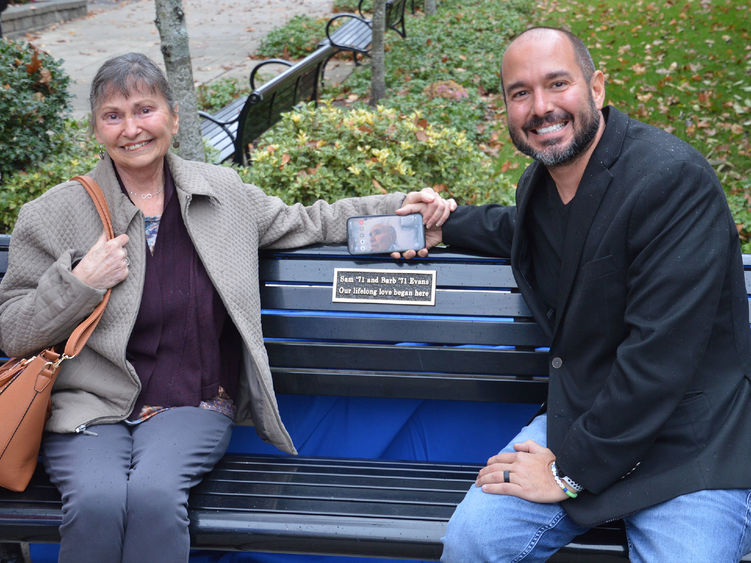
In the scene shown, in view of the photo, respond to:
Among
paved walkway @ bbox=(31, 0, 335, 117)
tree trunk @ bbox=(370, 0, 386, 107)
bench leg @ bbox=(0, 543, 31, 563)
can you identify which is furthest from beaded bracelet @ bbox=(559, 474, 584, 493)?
paved walkway @ bbox=(31, 0, 335, 117)

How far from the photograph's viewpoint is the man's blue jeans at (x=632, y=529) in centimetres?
208

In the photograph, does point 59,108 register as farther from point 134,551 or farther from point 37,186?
point 134,551

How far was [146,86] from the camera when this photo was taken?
2672mm

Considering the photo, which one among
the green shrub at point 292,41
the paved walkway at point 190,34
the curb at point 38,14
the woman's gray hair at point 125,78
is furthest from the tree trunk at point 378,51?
the curb at point 38,14

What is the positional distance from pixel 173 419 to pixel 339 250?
2.95 ft

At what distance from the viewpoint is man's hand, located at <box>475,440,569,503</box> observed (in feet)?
7.38

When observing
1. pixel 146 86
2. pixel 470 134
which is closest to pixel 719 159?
pixel 470 134

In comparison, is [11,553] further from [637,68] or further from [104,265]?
[637,68]

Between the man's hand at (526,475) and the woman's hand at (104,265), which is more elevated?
the woman's hand at (104,265)

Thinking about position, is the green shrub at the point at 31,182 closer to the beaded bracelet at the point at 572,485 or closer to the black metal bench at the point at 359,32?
the beaded bracelet at the point at 572,485

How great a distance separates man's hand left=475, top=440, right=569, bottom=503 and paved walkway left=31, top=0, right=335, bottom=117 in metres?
7.71

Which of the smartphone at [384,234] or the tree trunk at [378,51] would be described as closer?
the smartphone at [384,234]

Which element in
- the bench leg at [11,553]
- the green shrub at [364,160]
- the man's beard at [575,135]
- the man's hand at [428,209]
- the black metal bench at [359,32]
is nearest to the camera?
the man's beard at [575,135]

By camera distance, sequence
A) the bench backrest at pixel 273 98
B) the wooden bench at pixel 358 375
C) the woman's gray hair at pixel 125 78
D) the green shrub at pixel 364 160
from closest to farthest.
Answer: the wooden bench at pixel 358 375 < the woman's gray hair at pixel 125 78 < the green shrub at pixel 364 160 < the bench backrest at pixel 273 98
